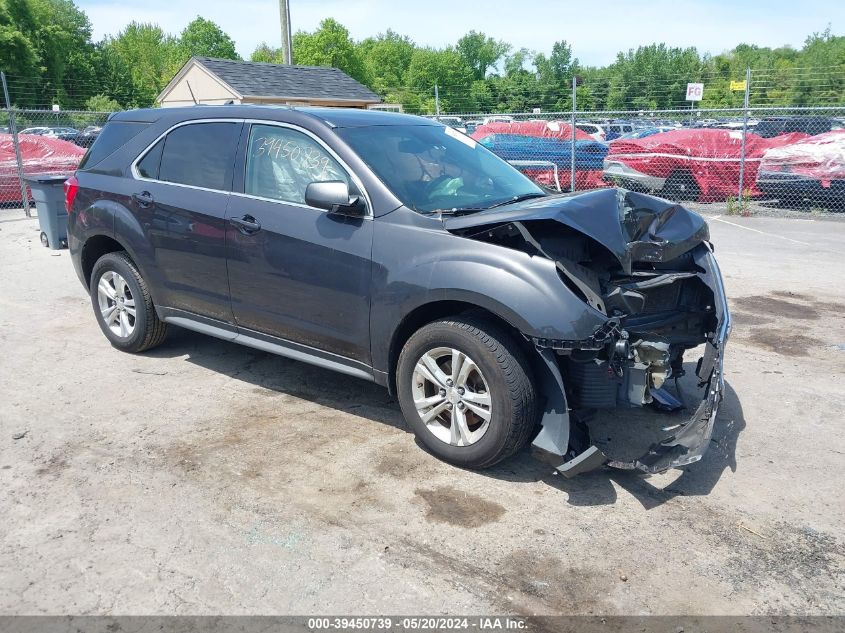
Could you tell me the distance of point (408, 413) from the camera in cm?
416

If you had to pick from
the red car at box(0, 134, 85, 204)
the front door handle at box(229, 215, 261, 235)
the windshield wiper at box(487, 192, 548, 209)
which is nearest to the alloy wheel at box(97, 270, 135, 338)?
the front door handle at box(229, 215, 261, 235)

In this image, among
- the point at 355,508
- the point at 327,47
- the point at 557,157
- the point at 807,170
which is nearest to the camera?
the point at 355,508

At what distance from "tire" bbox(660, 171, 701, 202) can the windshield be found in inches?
432

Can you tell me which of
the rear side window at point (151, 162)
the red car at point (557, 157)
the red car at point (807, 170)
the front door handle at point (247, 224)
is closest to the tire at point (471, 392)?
the front door handle at point (247, 224)

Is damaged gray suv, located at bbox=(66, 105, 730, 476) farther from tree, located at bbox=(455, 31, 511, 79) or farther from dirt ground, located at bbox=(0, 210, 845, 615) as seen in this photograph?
tree, located at bbox=(455, 31, 511, 79)

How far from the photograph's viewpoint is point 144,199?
532cm

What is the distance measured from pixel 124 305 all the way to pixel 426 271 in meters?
2.95

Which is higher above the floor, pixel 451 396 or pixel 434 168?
pixel 434 168

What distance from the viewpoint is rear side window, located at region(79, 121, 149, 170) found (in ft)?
18.6

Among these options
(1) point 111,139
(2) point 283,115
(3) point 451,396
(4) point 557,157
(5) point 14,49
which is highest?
(5) point 14,49

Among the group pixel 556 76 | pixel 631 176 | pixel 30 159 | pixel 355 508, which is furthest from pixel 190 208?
pixel 556 76

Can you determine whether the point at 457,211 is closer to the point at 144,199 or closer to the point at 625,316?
the point at 625,316

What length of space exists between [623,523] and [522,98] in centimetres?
4568

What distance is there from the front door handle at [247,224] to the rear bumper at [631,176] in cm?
1072
